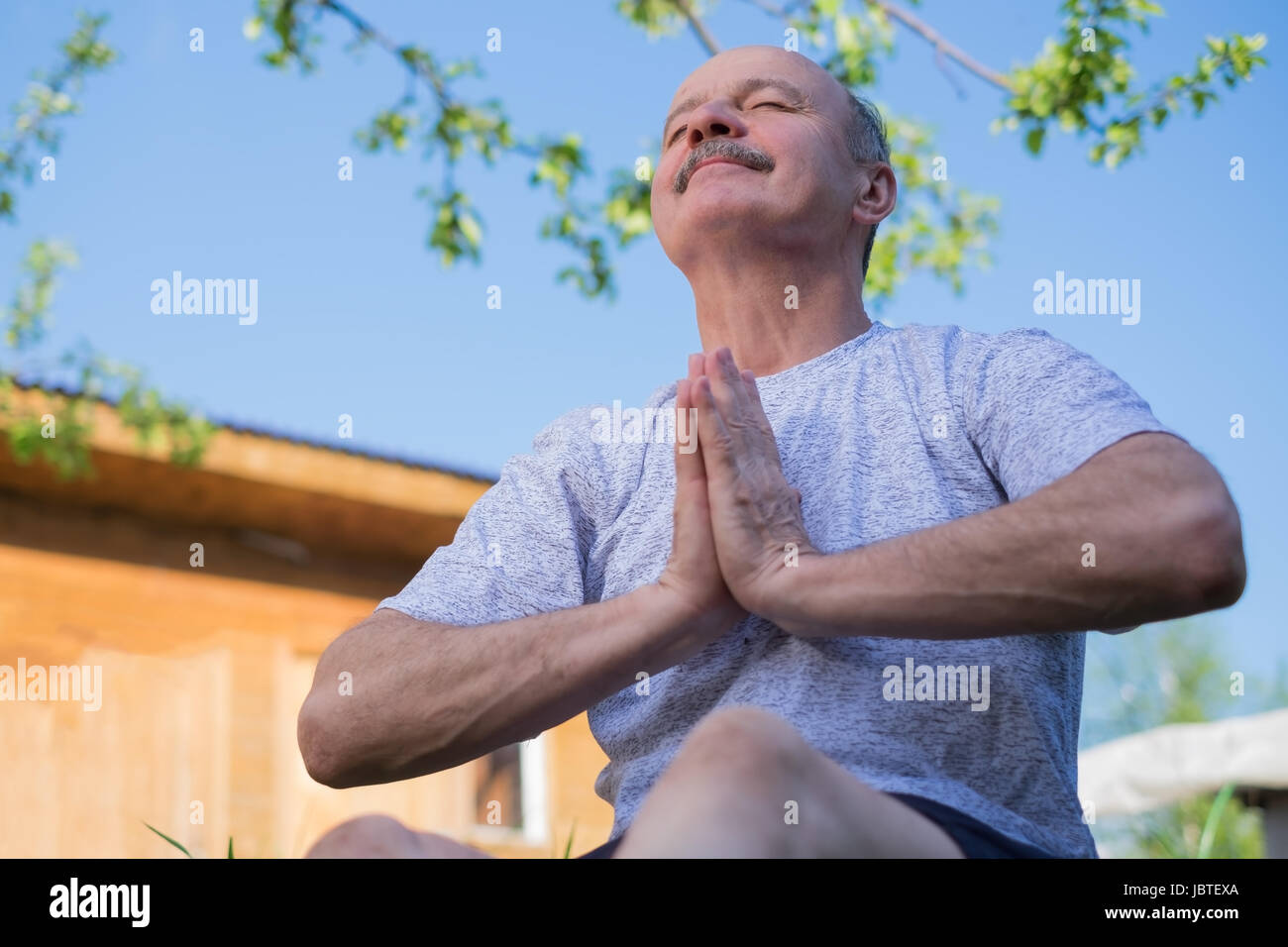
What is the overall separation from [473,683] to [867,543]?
0.57m

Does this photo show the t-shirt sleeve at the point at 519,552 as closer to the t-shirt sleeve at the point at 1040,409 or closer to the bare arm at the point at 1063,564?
the bare arm at the point at 1063,564

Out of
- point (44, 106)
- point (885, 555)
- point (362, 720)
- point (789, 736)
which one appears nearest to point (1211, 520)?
point (885, 555)

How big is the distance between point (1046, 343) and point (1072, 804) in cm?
64

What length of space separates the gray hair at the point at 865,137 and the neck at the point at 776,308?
0.21 m

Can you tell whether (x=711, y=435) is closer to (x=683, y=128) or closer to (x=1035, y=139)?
(x=683, y=128)

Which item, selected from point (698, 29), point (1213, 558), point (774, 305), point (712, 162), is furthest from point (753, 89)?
point (698, 29)

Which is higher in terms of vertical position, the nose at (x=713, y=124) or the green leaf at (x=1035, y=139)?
the green leaf at (x=1035, y=139)

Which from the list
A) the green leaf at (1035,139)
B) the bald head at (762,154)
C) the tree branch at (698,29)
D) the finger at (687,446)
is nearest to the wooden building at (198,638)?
the tree branch at (698,29)

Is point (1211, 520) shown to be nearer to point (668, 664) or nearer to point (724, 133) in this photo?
point (668, 664)

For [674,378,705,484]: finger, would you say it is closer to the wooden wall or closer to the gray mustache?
the gray mustache

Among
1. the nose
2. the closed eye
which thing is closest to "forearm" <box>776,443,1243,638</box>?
the nose

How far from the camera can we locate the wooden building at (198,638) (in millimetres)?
6711

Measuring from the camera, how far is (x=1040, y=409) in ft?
6.02

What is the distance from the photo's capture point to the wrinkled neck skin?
238 centimetres
